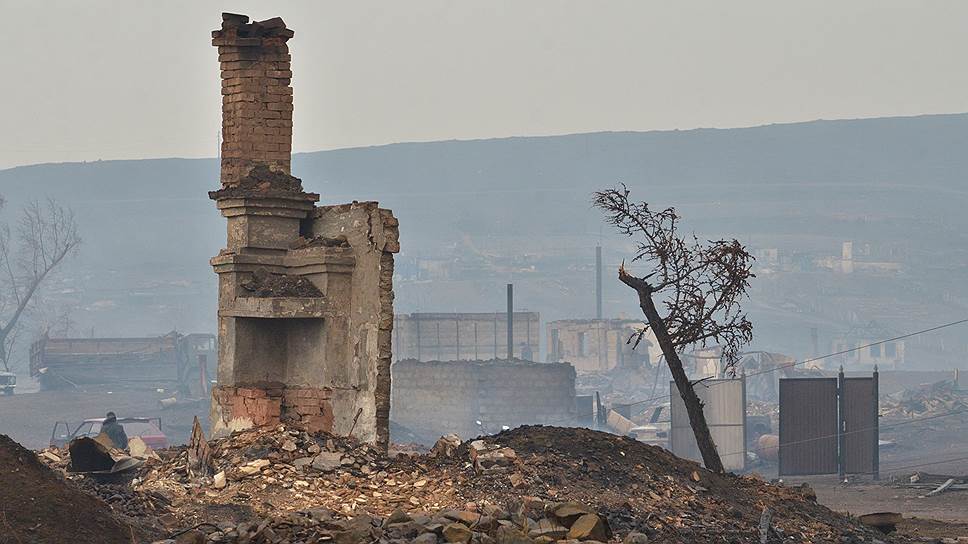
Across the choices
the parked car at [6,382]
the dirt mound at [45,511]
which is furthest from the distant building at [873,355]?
the dirt mound at [45,511]

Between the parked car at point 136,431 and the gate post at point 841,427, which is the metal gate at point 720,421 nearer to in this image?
the gate post at point 841,427

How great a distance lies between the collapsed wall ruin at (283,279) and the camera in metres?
15.0

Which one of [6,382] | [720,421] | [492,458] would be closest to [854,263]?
[6,382]

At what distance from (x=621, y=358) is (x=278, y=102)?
62.3 meters

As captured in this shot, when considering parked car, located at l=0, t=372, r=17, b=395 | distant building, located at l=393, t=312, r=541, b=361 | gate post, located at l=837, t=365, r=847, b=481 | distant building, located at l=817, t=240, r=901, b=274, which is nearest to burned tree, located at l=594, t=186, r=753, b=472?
gate post, located at l=837, t=365, r=847, b=481

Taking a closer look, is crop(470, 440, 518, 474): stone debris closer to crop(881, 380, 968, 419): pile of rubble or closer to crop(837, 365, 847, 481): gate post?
crop(837, 365, 847, 481): gate post

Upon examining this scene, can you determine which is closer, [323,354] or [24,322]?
[323,354]

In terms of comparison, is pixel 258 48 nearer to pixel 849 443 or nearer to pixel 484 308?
pixel 849 443

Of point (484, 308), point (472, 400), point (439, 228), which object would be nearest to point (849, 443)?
point (472, 400)

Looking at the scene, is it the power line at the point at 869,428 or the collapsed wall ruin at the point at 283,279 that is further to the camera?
the power line at the point at 869,428

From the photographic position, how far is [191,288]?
156875 millimetres

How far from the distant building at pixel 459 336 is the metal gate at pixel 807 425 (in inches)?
1710

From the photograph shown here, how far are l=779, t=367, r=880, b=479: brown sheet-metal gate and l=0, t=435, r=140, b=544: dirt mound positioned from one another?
19.4 meters

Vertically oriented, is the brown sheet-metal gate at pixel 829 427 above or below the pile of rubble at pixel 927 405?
above
